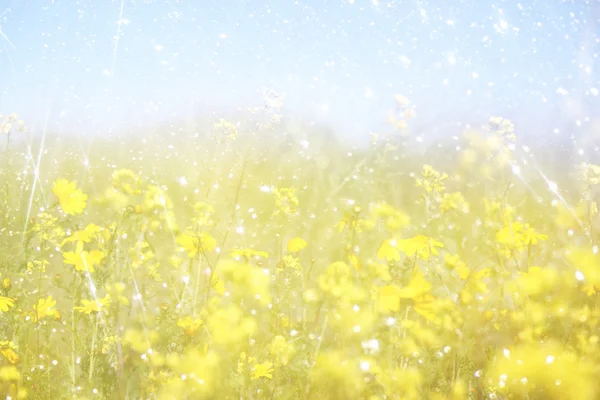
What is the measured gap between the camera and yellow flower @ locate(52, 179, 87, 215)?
1.72 metres

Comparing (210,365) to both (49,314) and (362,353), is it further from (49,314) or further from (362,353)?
(49,314)

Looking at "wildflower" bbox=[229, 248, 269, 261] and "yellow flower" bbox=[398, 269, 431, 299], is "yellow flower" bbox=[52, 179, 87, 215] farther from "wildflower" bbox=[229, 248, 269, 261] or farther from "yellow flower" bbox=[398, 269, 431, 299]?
"yellow flower" bbox=[398, 269, 431, 299]

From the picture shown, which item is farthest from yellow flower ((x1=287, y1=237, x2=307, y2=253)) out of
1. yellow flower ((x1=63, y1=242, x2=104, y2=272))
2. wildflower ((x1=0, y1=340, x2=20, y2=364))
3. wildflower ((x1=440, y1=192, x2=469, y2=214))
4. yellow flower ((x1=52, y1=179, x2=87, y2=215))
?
wildflower ((x1=0, y1=340, x2=20, y2=364))

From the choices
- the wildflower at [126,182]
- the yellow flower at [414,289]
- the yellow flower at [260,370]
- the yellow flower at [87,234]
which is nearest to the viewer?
the yellow flower at [260,370]

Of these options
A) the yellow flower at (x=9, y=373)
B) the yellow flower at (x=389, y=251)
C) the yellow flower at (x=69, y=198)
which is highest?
the yellow flower at (x=69, y=198)

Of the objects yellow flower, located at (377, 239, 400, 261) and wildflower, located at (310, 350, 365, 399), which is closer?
wildflower, located at (310, 350, 365, 399)

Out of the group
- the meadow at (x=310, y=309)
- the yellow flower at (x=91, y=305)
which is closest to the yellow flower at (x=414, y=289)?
the meadow at (x=310, y=309)

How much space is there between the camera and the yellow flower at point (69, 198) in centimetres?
172

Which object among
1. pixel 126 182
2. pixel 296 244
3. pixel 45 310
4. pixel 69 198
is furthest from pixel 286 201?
pixel 45 310

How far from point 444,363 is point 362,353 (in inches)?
13.2

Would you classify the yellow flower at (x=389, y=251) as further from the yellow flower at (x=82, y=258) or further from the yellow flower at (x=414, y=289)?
the yellow flower at (x=82, y=258)

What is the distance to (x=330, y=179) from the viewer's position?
3.52 meters

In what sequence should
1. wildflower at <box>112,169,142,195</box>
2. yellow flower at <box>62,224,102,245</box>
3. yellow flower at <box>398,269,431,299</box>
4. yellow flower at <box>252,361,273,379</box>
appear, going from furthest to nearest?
wildflower at <box>112,169,142,195</box>
yellow flower at <box>62,224,102,245</box>
yellow flower at <box>398,269,431,299</box>
yellow flower at <box>252,361,273,379</box>

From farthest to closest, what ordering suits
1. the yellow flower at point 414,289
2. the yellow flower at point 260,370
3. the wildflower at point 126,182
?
the wildflower at point 126,182 < the yellow flower at point 414,289 < the yellow flower at point 260,370
